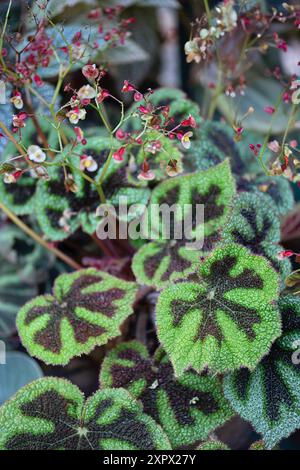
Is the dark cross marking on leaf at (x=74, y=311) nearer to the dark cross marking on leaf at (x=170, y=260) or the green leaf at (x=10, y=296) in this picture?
the dark cross marking on leaf at (x=170, y=260)

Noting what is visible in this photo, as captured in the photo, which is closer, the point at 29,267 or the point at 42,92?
the point at 42,92

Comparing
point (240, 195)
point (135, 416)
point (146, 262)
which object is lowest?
point (135, 416)

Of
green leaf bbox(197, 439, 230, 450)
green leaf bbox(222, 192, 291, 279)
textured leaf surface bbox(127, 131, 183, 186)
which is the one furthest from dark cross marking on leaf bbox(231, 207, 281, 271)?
green leaf bbox(197, 439, 230, 450)

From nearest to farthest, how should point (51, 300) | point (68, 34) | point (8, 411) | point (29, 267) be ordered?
point (8, 411)
point (51, 300)
point (68, 34)
point (29, 267)

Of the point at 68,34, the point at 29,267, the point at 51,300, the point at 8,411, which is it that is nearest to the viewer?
the point at 8,411

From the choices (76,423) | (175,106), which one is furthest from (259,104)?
(76,423)

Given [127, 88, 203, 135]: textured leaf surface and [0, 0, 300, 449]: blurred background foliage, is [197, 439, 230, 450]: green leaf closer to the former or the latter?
[0, 0, 300, 449]: blurred background foliage

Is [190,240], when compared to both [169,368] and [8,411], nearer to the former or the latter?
[169,368]

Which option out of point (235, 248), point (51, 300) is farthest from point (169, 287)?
point (51, 300)

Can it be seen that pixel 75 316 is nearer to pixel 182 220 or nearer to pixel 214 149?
pixel 182 220
